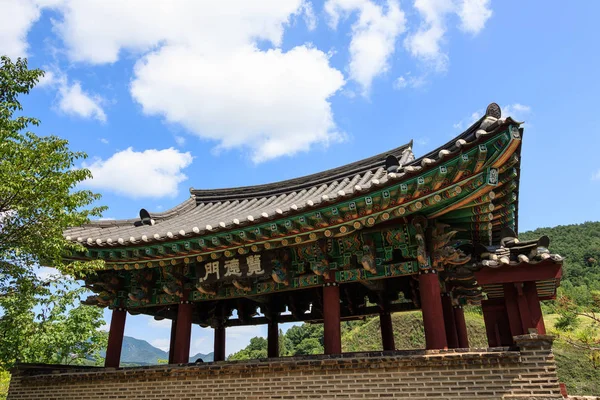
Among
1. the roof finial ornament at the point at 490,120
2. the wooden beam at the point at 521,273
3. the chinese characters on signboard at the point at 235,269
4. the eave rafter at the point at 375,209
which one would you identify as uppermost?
the roof finial ornament at the point at 490,120

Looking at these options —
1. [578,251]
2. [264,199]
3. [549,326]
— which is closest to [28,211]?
[264,199]

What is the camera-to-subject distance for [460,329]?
1012 centimetres

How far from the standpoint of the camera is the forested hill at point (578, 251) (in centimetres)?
4884

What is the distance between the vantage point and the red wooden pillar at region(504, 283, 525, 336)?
7203mm

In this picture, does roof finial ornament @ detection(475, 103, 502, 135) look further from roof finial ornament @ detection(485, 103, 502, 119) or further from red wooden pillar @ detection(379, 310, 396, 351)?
red wooden pillar @ detection(379, 310, 396, 351)

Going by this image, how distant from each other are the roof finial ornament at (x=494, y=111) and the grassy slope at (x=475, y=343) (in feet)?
56.1

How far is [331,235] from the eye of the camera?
7.93 m

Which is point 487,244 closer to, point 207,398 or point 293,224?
point 293,224

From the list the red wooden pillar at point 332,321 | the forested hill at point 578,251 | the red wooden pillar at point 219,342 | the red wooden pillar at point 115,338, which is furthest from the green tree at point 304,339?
the red wooden pillar at point 332,321

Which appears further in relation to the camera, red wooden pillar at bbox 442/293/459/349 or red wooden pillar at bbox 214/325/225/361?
red wooden pillar at bbox 214/325/225/361

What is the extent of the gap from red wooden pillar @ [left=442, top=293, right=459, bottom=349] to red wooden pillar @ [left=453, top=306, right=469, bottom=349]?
0.34 m

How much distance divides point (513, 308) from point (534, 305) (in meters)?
0.34

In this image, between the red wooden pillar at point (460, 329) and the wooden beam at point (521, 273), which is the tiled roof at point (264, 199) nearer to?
the wooden beam at point (521, 273)

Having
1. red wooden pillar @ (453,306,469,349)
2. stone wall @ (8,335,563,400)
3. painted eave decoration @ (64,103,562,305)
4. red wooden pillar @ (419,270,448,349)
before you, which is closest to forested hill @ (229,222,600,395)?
red wooden pillar @ (453,306,469,349)
